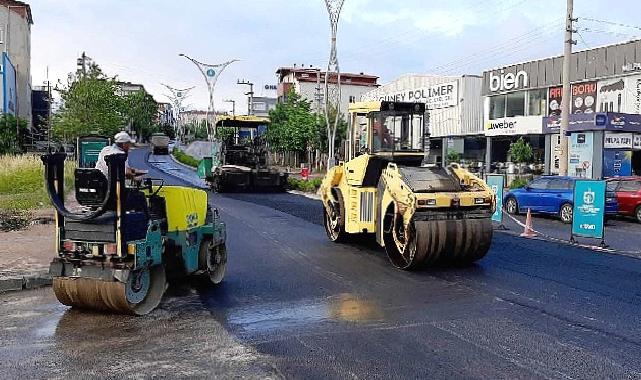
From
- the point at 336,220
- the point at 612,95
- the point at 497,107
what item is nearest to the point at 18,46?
the point at 497,107

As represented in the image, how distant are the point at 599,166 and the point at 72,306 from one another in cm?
2579

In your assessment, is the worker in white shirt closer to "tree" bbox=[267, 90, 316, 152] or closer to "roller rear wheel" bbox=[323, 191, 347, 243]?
"roller rear wheel" bbox=[323, 191, 347, 243]

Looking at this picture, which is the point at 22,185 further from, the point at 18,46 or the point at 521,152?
the point at 18,46

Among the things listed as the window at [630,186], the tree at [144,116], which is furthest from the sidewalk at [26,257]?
the tree at [144,116]

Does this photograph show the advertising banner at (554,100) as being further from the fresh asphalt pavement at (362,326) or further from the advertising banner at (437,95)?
the fresh asphalt pavement at (362,326)

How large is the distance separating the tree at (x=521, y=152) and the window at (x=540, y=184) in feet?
53.5

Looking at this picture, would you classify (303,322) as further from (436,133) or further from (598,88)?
(436,133)

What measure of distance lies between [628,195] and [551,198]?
2.16 meters

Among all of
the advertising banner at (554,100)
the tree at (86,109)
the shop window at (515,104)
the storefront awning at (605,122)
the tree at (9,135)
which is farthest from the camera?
the shop window at (515,104)

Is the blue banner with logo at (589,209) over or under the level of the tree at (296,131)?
under

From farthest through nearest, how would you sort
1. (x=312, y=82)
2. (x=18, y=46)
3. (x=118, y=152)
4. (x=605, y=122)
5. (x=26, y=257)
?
(x=312, y=82) < (x=18, y=46) < (x=605, y=122) < (x=26, y=257) < (x=118, y=152)

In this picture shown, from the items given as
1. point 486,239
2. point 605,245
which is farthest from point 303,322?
point 605,245

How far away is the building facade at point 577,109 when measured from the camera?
29.0m

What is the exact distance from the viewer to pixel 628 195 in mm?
19312
